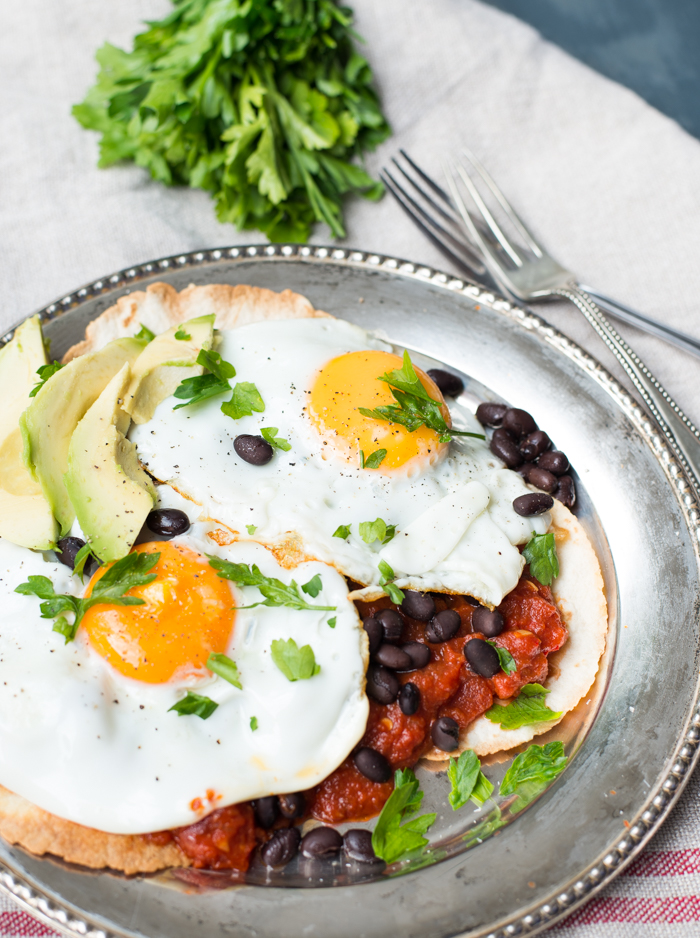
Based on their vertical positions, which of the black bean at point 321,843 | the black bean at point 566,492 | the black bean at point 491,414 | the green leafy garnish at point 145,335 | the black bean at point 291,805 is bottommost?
the black bean at point 321,843

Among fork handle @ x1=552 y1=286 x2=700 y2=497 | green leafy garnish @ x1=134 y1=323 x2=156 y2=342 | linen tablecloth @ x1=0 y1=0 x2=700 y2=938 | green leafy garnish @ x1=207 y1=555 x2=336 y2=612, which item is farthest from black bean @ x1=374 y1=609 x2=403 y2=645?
linen tablecloth @ x1=0 y1=0 x2=700 y2=938

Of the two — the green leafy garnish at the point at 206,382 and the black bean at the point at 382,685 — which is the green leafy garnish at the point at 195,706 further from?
the green leafy garnish at the point at 206,382

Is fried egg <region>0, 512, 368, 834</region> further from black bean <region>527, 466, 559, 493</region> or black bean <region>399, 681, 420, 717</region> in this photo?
black bean <region>527, 466, 559, 493</region>

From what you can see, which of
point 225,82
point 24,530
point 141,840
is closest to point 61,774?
point 141,840

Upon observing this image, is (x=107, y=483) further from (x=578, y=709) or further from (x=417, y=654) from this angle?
(x=578, y=709)

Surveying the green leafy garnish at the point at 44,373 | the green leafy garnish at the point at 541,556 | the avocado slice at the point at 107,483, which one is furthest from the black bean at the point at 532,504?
the green leafy garnish at the point at 44,373
